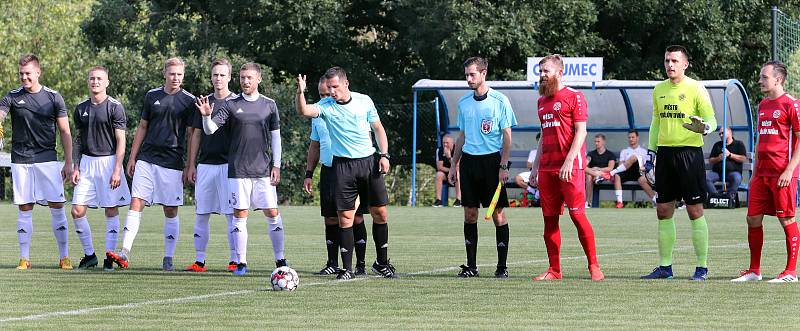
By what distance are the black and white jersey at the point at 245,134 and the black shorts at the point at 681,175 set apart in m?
3.44

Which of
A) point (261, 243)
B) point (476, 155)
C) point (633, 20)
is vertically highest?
point (633, 20)

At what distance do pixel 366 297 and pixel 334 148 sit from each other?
6.79ft

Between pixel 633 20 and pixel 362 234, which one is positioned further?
pixel 633 20

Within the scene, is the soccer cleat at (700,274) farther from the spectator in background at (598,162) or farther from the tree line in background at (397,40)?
the tree line in background at (397,40)

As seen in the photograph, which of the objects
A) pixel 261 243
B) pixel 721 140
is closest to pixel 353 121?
pixel 261 243

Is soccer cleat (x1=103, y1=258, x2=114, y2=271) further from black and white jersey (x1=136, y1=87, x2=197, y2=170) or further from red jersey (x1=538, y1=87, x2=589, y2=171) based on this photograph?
red jersey (x1=538, y1=87, x2=589, y2=171)

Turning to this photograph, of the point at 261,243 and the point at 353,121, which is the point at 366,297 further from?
the point at 261,243

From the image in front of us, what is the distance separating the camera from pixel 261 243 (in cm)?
1745

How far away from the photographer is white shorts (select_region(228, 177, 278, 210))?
12.6 metres

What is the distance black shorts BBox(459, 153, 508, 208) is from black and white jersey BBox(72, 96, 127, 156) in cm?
322

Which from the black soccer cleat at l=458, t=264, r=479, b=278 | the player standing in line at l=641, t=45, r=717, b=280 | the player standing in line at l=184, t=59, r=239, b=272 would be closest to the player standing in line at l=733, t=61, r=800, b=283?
the player standing in line at l=641, t=45, r=717, b=280

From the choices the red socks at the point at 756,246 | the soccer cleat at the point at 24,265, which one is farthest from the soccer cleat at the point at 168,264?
the red socks at the point at 756,246

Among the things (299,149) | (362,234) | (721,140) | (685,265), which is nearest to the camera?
(362,234)

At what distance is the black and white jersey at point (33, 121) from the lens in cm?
1321
